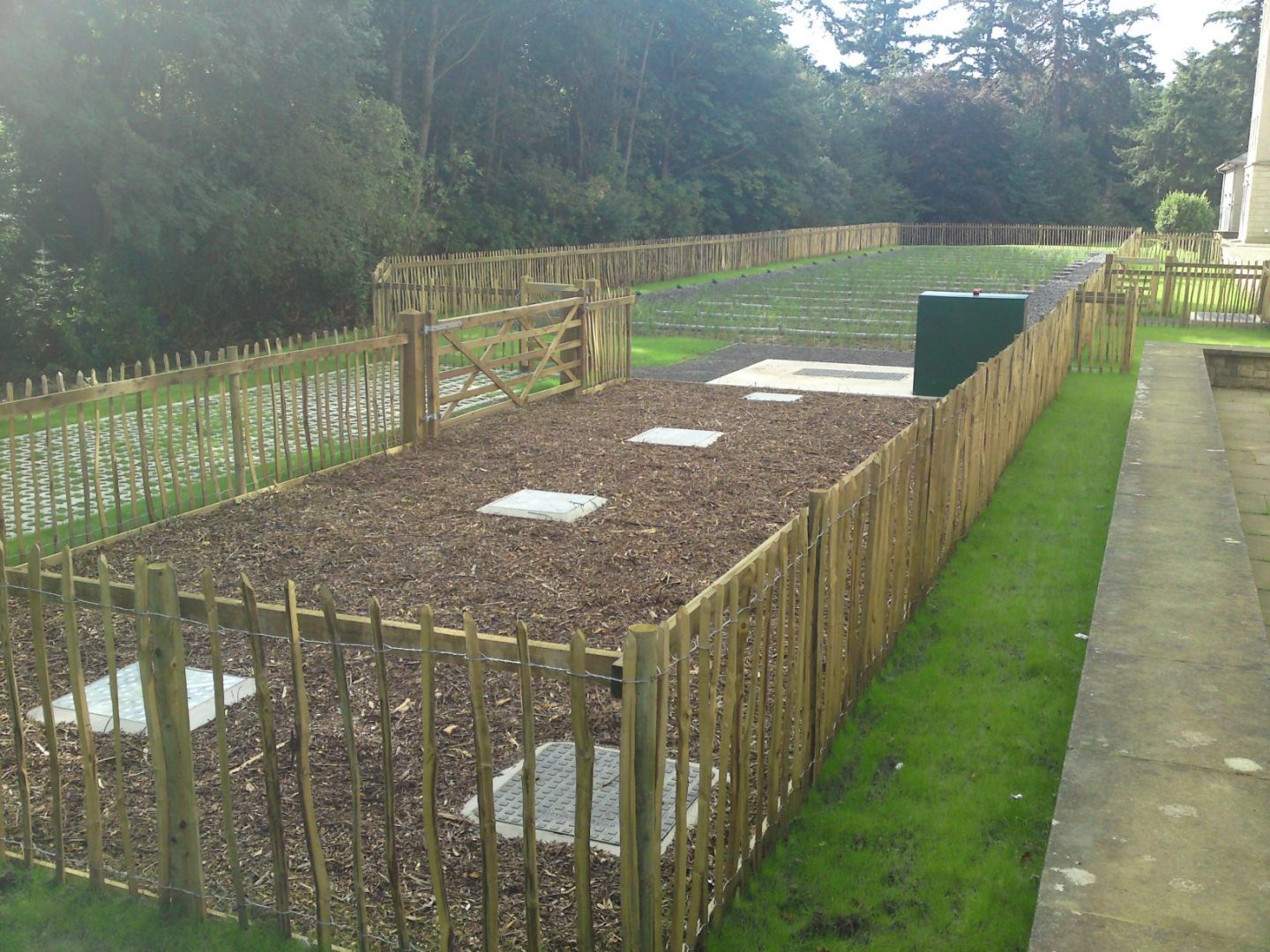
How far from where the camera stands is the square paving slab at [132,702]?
558 centimetres

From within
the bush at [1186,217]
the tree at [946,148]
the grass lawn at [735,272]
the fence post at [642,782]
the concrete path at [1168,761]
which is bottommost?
the grass lawn at [735,272]

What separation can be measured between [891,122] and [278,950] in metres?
78.4

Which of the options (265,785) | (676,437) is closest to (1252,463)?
(676,437)

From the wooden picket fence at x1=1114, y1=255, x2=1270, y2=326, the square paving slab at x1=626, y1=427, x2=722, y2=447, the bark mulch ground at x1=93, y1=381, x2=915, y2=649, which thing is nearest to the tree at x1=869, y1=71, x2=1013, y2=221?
the wooden picket fence at x1=1114, y1=255, x2=1270, y2=326

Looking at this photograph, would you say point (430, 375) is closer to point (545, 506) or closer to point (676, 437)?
point (676, 437)

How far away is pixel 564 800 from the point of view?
4820mm

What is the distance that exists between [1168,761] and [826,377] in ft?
42.4

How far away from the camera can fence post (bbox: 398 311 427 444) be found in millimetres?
11469

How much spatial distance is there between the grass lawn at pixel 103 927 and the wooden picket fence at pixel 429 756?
0.27 feet

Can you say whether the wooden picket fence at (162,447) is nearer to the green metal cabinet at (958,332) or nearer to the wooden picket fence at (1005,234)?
the green metal cabinet at (958,332)

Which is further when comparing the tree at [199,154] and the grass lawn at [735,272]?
the grass lawn at [735,272]

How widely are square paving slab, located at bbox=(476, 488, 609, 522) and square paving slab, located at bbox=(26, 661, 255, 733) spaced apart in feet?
11.2

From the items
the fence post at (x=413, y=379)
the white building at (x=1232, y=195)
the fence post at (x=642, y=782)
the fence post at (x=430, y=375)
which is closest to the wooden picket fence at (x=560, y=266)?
the fence post at (x=430, y=375)

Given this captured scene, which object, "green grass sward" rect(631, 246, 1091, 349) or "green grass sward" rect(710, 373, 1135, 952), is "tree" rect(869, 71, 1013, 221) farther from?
"green grass sward" rect(710, 373, 1135, 952)
